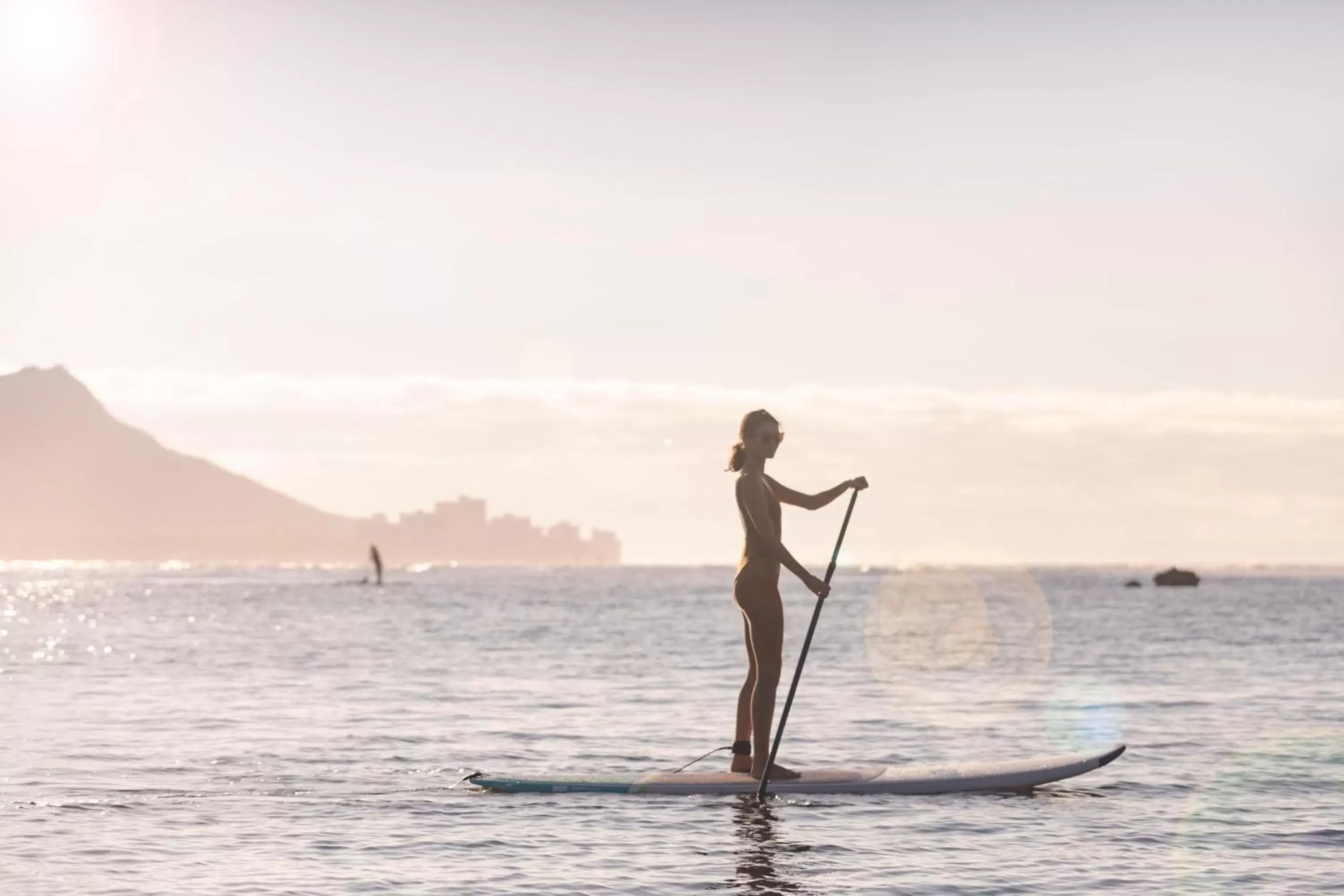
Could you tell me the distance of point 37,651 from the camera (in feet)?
148

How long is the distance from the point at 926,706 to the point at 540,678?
31.2 feet

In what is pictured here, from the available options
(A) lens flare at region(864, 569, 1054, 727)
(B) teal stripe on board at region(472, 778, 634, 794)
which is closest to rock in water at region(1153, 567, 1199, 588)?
(A) lens flare at region(864, 569, 1054, 727)

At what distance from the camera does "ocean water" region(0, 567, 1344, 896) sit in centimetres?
1223

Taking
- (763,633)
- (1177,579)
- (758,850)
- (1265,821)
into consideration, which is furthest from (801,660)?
(1177,579)

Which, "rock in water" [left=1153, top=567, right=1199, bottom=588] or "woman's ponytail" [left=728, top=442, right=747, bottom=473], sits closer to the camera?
"woman's ponytail" [left=728, top=442, right=747, bottom=473]

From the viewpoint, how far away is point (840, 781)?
1566cm

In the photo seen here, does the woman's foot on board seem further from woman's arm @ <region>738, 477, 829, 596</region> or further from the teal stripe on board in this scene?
woman's arm @ <region>738, 477, 829, 596</region>

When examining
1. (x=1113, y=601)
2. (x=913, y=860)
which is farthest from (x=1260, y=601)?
(x=913, y=860)

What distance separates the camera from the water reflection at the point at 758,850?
11594 mm

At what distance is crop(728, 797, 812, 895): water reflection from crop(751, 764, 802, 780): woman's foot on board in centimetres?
22

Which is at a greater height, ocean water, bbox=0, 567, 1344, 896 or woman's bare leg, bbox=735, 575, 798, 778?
woman's bare leg, bbox=735, 575, 798, 778

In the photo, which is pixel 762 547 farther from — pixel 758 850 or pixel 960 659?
pixel 960 659

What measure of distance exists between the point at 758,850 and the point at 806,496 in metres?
3.36

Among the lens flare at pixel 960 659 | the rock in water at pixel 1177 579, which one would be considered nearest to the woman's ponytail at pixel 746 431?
the lens flare at pixel 960 659
